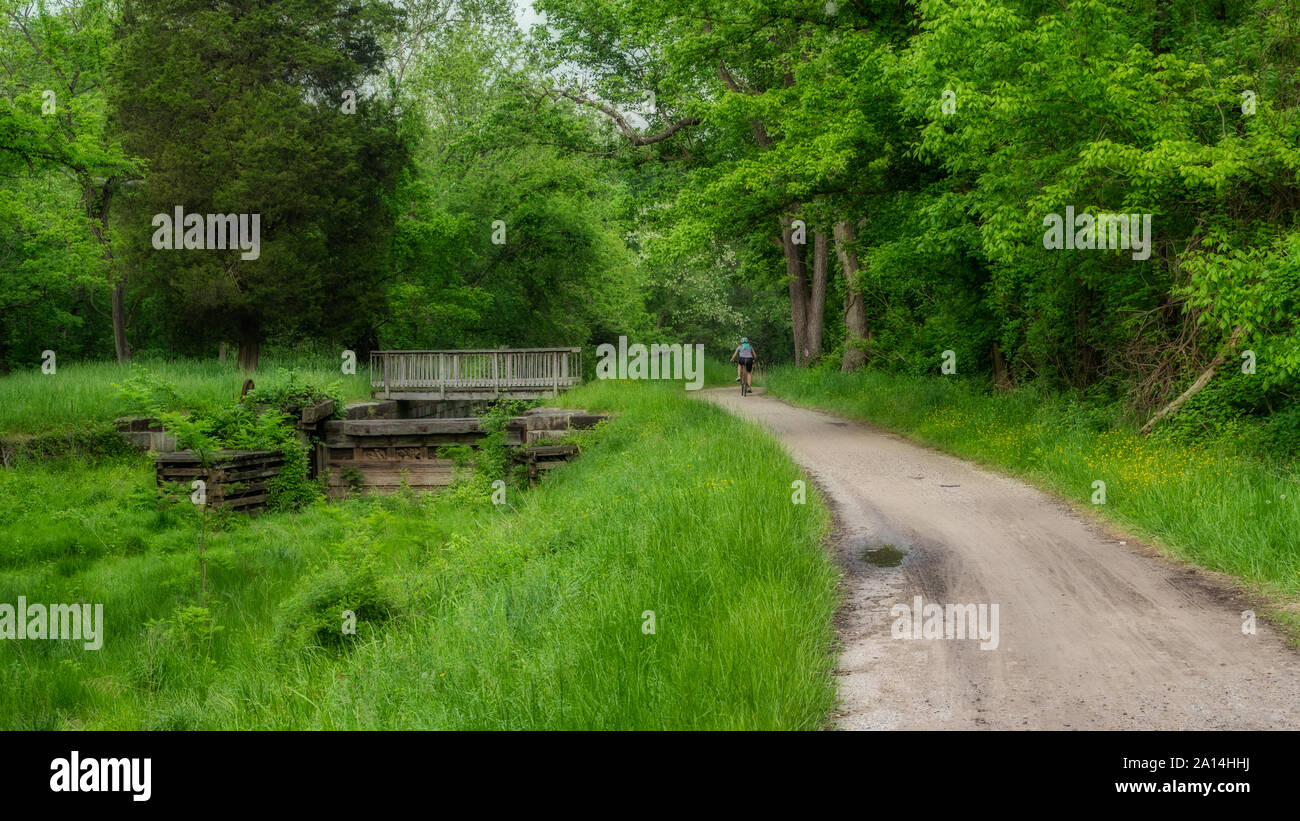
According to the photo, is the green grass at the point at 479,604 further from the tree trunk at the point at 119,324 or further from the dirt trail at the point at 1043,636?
the tree trunk at the point at 119,324

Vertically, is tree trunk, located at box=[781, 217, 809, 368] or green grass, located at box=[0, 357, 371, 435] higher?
tree trunk, located at box=[781, 217, 809, 368]

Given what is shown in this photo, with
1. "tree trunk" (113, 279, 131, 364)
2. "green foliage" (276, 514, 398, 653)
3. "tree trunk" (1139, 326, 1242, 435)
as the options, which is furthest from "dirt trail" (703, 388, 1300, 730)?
"tree trunk" (113, 279, 131, 364)

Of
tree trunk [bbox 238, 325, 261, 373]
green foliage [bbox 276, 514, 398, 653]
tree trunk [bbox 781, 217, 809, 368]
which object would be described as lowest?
green foliage [bbox 276, 514, 398, 653]

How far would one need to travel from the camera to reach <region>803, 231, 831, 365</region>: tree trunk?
3303cm

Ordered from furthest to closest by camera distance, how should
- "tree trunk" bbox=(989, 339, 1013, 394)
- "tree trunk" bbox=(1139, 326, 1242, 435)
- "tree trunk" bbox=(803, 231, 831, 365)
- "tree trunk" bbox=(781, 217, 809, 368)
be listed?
"tree trunk" bbox=(781, 217, 809, 368) → "tree trunk" bbox=(803, 231, 831, 365) → "tree trunk" bbox=(989, 339, 1013, 394) → "tree trunk" bbox=(1139, 326, 1242, 435)

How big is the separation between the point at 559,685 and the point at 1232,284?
9.06m

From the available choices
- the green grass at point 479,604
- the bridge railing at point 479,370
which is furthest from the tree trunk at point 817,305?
the green grass at point 479,604

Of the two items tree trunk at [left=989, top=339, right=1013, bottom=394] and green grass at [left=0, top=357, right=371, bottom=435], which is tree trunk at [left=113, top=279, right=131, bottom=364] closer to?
green grass at [left=0, top=357, right=371, bottom=435]

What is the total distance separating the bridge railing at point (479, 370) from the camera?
26.8 metres

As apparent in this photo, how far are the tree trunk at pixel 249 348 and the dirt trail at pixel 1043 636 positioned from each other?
76.2 feet

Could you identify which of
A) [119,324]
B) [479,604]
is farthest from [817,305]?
[479,604]

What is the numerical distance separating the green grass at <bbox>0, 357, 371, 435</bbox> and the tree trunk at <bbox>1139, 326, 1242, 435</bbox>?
55.0ft

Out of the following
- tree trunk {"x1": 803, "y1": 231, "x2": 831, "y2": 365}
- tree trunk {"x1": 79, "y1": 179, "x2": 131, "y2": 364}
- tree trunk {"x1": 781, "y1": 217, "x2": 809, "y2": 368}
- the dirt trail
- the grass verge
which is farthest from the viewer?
tree trunk {"x1": 781, "y1": 217, "x2": 809, "y2": 368}
